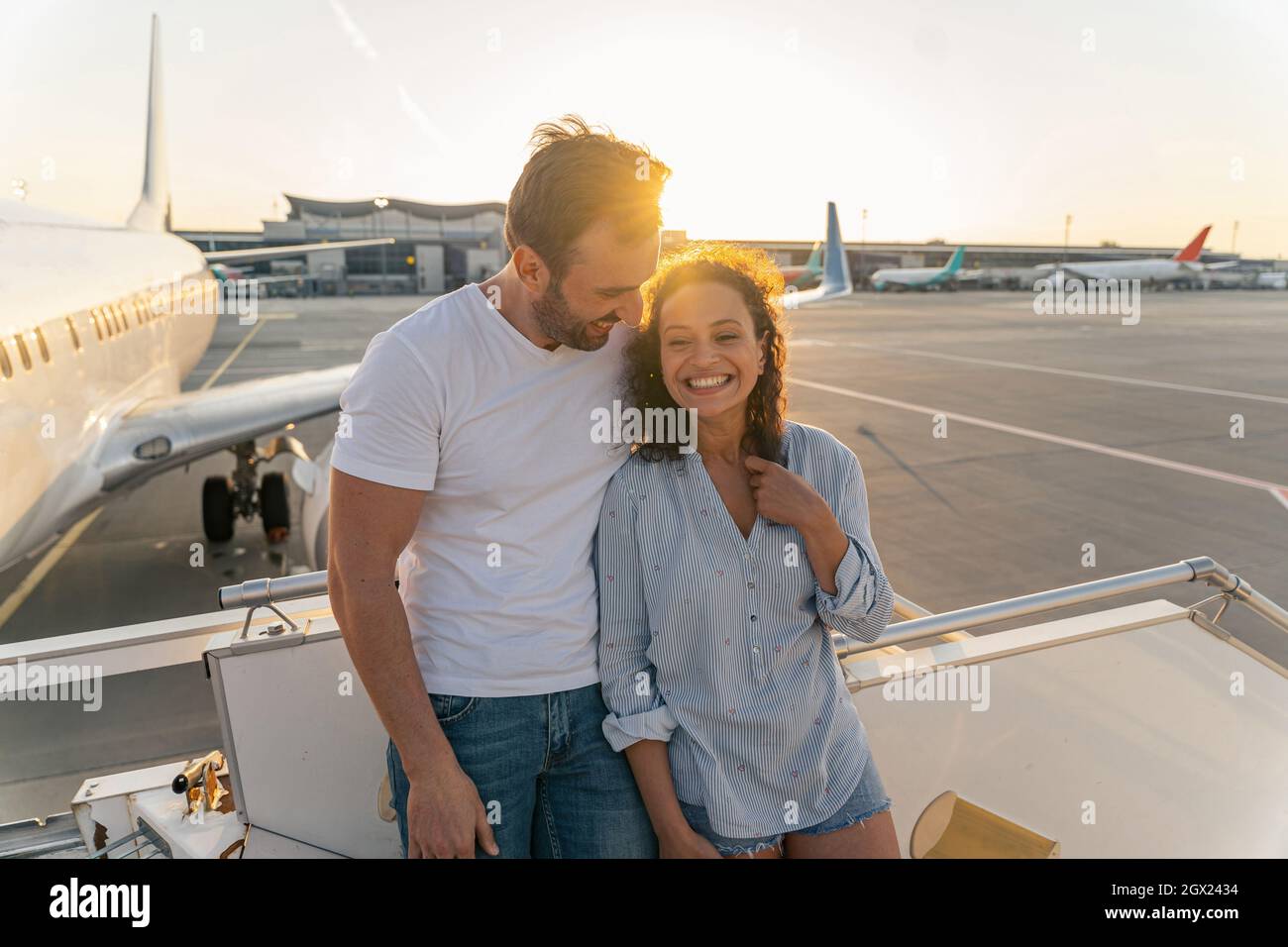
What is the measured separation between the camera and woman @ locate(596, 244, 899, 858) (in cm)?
188

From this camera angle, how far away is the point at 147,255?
35.3ft

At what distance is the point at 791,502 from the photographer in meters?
1.90

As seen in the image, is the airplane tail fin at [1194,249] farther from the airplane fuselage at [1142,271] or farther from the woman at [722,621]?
the woman at [722,621]

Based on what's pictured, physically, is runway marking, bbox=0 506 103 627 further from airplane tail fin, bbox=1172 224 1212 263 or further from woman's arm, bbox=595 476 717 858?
airplane tail fin, bbox=1172 224 1212 263

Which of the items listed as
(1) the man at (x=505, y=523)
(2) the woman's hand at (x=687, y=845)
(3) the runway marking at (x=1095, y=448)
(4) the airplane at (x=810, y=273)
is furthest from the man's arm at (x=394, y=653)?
(4) the airplane at (x=810, y=273)

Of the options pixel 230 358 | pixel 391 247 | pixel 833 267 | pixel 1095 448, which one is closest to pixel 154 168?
pixel 230 358

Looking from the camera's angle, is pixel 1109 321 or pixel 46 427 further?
pixel 1109 321

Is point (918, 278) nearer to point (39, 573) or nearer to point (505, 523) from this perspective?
point (39, 573)

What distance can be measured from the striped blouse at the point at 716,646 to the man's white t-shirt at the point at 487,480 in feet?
0.28

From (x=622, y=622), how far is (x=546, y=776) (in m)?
0.38

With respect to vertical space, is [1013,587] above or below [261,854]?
below
